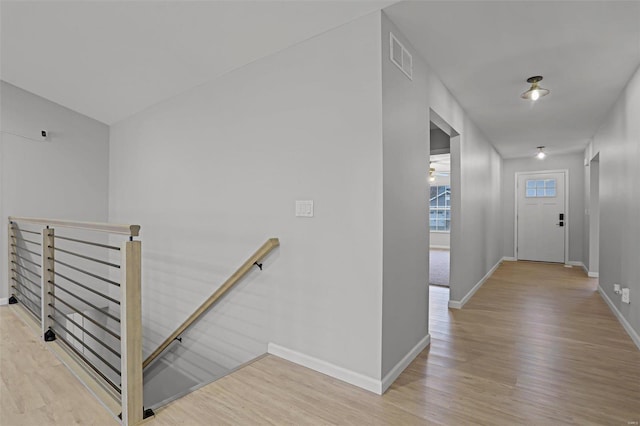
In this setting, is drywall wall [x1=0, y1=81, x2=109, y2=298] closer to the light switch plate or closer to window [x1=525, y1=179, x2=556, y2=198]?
the light switch plate

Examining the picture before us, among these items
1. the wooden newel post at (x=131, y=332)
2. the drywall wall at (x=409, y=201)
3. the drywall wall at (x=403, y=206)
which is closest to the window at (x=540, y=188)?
the drywall wall at (x=409, y=201)

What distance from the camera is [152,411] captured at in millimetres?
1982

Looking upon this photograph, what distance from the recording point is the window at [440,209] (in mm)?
10703

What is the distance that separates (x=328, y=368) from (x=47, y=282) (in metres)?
2.53

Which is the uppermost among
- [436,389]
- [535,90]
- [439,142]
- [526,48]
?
[526,48]

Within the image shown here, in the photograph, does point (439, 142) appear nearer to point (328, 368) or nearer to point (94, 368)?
point (328, 368)

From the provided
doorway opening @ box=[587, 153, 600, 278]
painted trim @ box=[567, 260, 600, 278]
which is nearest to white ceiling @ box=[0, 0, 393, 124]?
doorway opening @ box=[587, 153, 600, 278]

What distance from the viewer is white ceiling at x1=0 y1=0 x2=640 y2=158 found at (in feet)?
7.68

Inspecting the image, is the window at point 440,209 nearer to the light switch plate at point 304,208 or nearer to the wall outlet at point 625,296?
the wall outlet at point 625,296

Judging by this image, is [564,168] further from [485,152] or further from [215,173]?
[215,173]

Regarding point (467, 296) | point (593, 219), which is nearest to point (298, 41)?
point (467, 296)

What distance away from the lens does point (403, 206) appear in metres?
2.60

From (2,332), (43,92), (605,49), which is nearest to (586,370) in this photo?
(605,49)

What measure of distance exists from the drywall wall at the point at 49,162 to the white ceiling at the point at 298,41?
387 mm
